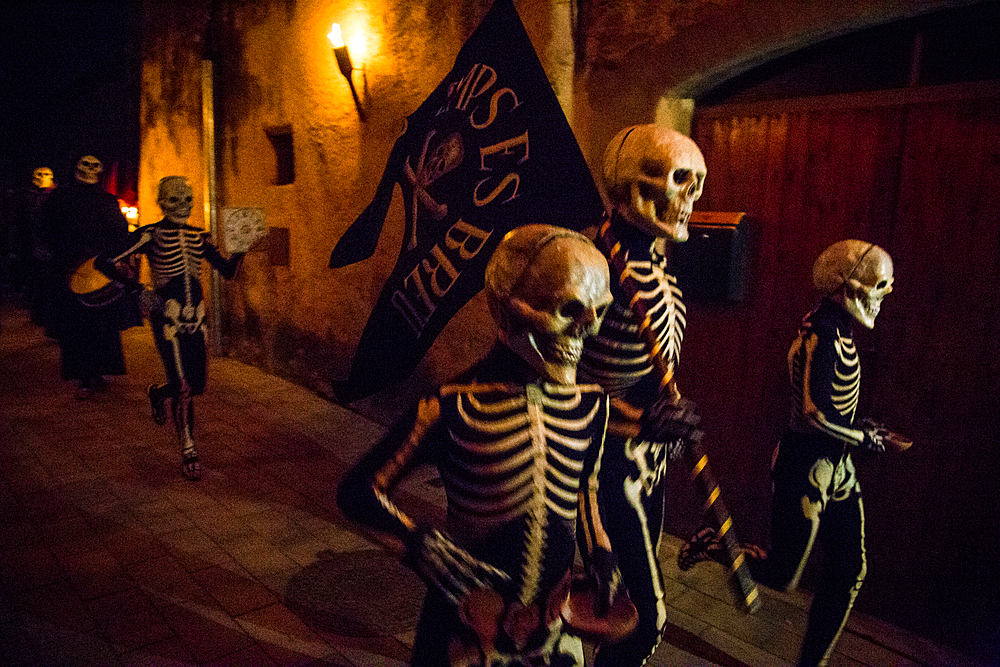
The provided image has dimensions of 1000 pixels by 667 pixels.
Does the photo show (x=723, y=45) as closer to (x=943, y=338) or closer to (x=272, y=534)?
(x=943, y=338)

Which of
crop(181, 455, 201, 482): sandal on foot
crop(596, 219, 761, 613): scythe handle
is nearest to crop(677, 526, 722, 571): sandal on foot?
crop(596, 219, 761, 613): scythe handle

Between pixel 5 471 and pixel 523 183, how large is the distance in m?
5.07

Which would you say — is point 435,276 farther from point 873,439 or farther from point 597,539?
point 873,439

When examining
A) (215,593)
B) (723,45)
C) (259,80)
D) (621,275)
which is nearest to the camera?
(621,275)

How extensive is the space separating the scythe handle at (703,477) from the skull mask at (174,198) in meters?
4.16

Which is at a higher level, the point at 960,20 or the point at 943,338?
the point at 960,20

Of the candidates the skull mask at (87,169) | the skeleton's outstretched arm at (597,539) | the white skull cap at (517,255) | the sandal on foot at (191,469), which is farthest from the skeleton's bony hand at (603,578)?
the skull mask at (87,169)

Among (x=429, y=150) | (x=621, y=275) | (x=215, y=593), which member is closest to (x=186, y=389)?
(x=215, y=593)

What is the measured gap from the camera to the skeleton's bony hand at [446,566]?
1.75m

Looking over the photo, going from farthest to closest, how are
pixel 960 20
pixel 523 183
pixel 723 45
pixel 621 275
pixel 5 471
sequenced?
pixel 5 471 < pixel 723 45 < pixel 960 20 < pixel 523 183 < pixel 621 275

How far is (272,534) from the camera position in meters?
4.58

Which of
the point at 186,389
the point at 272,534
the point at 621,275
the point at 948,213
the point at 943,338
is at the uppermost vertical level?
the point at 948,213

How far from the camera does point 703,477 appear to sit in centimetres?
215

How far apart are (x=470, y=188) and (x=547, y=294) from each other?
58.2 inches
